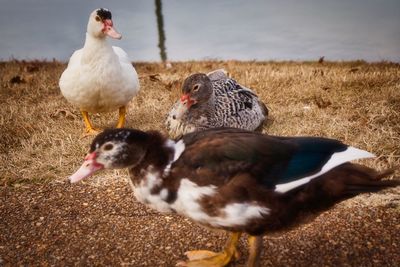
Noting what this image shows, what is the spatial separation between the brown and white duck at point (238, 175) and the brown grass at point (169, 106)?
6.69 ft

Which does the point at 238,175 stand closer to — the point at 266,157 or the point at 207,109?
the point at 266,157

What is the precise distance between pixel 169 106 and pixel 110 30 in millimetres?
1925

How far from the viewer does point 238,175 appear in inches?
92.0

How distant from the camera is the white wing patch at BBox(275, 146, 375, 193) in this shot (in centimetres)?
234

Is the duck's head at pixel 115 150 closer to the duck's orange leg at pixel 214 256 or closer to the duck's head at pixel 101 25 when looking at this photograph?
the duck's orange leg at pixel 214 256

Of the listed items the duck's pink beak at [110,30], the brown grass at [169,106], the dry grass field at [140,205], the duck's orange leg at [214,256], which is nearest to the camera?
the duck's orange leg at [214,256]

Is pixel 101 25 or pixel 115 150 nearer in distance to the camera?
pixel 115 150

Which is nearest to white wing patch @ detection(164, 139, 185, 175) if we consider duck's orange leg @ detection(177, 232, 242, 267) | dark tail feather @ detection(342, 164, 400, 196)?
duck's orange leg @ detection(177, 232, 242, 267)

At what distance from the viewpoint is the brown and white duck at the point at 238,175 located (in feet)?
7.64

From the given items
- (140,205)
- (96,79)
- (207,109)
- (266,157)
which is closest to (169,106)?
(96,79)

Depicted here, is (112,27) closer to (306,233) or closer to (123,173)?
(123,173)

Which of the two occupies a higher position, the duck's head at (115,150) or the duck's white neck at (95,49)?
the duck's white neck at (95,49)

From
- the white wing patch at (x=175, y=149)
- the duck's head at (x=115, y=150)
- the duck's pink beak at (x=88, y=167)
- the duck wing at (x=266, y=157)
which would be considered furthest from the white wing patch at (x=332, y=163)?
the duck's pink beak at (x=88, y=167)

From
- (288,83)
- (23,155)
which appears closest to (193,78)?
(23,155)
